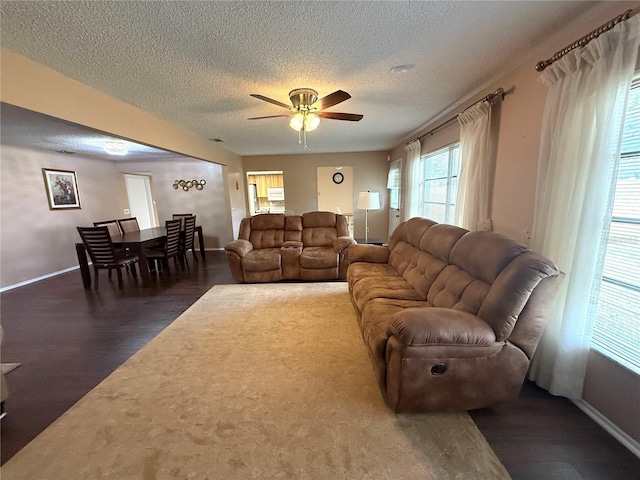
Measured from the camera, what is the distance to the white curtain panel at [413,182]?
410 cm

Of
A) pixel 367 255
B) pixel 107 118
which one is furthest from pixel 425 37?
pixel 107 118

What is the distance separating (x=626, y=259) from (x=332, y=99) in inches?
87.4

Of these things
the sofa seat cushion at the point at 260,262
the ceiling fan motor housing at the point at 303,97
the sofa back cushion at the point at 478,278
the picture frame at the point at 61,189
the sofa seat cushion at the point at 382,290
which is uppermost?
the ceiling fan motor housing at the point at 303,97

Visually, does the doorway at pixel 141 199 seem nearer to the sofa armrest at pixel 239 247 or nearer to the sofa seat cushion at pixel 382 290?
the sofa armrest at pixel 239 247

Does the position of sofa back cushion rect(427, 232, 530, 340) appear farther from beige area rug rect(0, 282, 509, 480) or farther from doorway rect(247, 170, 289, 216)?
doorway rect(247, 170, 289, 216)

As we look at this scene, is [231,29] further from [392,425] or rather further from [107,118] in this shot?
[392,425]

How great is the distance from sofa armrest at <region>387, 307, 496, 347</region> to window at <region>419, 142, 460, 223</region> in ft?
6.64

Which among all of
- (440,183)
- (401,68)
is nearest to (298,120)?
(401,68)

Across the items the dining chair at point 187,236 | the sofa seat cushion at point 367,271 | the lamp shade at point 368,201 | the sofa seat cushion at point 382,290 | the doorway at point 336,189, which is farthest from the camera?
the doorway at point 336,189

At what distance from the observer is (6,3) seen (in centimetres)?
126

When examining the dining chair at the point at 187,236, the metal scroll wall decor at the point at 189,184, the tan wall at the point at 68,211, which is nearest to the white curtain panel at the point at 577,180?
the dining chair at the point at 187,236

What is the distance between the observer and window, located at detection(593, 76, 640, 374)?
131 centimetres

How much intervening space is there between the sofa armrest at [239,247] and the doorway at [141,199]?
4756 mm

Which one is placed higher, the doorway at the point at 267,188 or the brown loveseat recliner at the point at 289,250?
the doorway at the point at 267,188
